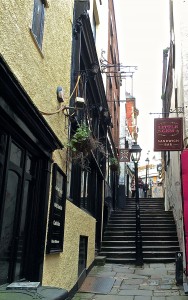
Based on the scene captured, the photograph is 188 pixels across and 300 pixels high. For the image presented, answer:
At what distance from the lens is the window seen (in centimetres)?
539

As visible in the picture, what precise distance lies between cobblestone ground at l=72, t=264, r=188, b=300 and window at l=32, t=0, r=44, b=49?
5166mm

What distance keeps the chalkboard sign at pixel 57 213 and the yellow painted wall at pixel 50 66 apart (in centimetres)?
19

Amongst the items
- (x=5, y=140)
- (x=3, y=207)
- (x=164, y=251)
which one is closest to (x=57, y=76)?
(x=5, y=140)

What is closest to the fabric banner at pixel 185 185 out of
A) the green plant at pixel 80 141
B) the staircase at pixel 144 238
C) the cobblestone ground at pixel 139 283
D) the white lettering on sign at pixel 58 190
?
the cobblestone ground at pixel 139 283

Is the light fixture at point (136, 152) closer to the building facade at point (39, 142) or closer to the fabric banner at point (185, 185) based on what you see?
the fabric banner at point (185, 185)

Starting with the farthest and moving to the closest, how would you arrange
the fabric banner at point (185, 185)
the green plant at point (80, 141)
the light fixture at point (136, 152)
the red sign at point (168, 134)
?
the light fixture at point (136, 152)
the red sign at point (168, 134)
the fabric banner at point (185, 185)
the green plant at point (80, 141)

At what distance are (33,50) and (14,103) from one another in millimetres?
1414

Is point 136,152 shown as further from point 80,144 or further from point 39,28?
point 39,28

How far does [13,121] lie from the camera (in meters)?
4.23

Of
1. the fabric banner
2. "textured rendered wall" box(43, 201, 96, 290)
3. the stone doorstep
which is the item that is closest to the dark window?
"textured rendered wall" box(43, 201, 96, 290)

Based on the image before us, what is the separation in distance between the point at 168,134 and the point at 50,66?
19.3 feet

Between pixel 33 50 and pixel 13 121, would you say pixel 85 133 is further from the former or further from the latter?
A: pixel 13 121

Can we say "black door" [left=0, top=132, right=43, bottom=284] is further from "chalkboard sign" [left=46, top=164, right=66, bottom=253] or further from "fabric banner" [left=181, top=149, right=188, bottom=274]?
"fabric banner" [left=181, top=149, right=188, bottom=274]

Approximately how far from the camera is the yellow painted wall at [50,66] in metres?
4.36
